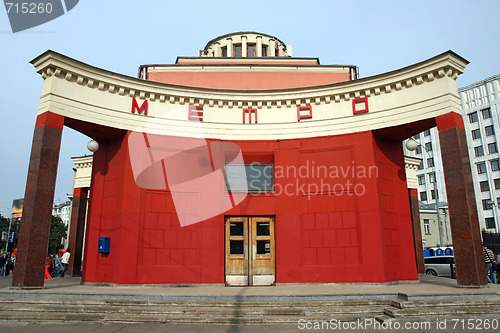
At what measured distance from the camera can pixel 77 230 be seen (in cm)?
1830

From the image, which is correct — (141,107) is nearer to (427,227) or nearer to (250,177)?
(250,177)

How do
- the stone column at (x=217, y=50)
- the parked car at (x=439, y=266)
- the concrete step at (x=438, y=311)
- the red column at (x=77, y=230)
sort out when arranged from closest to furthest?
1. the concrete step at (x=438, y=311)
2. the red column at (x=77, y=230)
3. the stone column at (x=217, y=50)
4. the parked car at (x=439, y=266)

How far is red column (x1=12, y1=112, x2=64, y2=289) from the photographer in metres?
10.2

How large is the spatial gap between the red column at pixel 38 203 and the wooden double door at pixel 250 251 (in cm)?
586

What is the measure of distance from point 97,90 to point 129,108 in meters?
1.20

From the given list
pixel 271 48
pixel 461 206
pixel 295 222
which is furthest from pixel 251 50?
pixel 461 206

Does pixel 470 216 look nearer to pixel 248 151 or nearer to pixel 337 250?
pixel 337 250

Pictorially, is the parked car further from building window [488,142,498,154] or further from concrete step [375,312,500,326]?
building window [488,142,498,154]

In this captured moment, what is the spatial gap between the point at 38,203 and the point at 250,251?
7021 millimetres

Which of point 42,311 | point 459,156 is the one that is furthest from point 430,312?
point 42,311

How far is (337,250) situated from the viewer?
12.5 m

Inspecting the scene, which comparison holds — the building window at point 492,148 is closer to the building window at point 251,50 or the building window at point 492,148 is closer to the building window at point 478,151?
the building window at point 478,151

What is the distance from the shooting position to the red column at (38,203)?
401 inches

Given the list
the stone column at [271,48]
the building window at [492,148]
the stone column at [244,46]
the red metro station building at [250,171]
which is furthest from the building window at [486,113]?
the red metro station building at [250,171]
